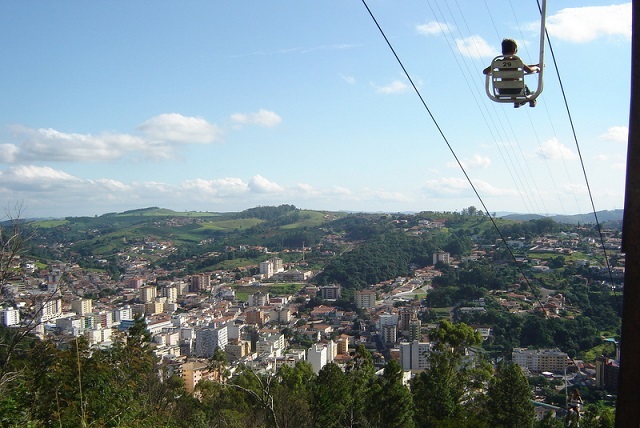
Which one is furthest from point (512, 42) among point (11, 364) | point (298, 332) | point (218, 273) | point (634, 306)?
point (218, 273)

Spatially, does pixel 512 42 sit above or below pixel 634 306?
above

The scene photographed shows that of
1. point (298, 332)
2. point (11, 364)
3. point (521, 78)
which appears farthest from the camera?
point (298, 332)

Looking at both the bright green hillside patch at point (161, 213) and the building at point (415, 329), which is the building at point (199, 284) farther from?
the bright green hillside patch at point (161, 213)

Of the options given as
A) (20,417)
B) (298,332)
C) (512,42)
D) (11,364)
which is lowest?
(298,332)

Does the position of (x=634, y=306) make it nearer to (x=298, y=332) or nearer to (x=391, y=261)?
(x=298, y=332)

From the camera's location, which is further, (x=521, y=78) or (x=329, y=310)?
(x=329, y=310)

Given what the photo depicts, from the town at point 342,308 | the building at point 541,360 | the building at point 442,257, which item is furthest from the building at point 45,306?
the building at point 442,257

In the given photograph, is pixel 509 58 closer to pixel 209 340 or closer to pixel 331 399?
pixel 331 399

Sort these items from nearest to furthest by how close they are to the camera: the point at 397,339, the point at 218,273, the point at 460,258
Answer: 1. the point at 397,339
2. the point at 460,258
3. the point at 218,273
